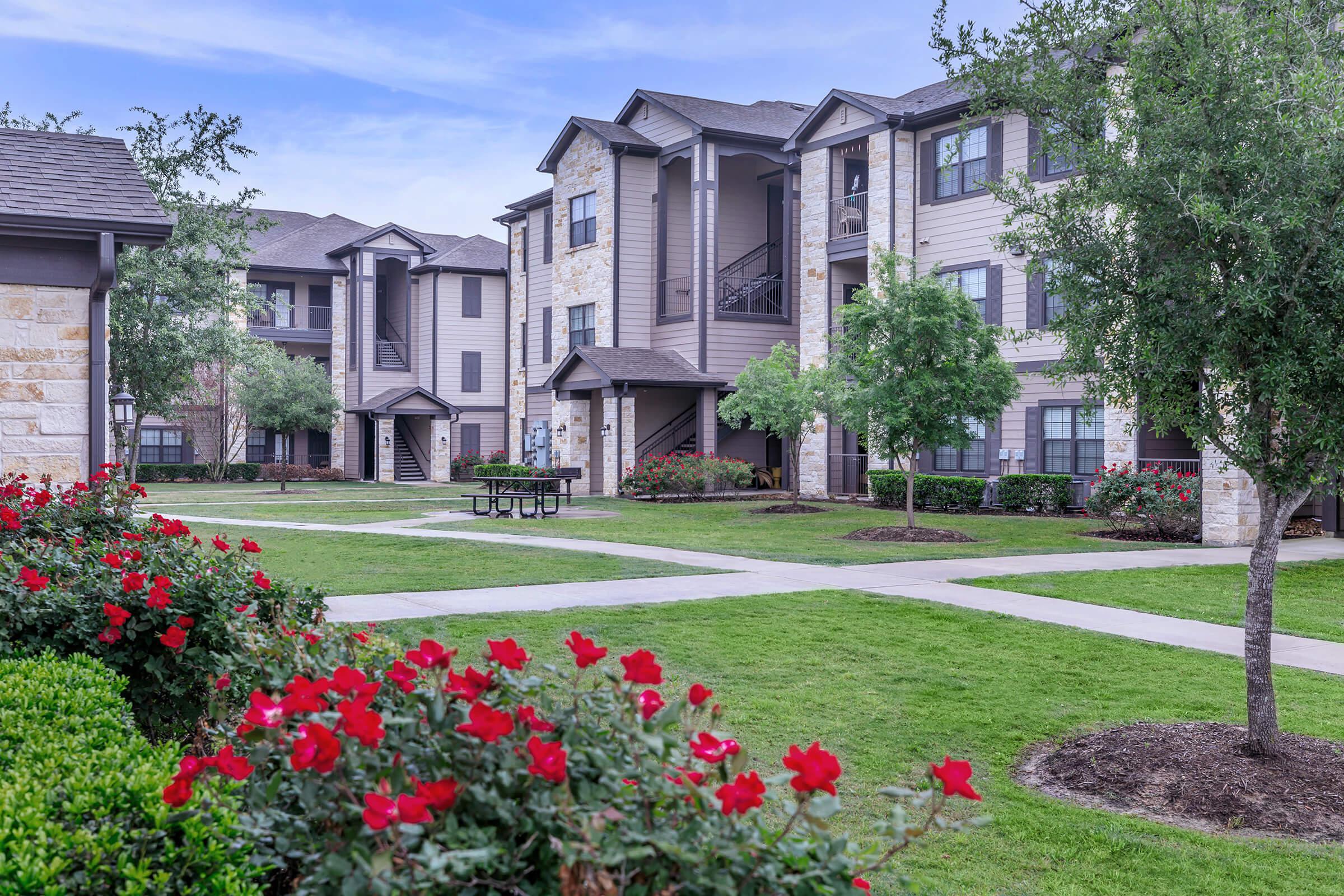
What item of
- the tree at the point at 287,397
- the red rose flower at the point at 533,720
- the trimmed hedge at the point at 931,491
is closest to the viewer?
the red rose flower at the point at 533,720

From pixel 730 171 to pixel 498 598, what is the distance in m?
23.5

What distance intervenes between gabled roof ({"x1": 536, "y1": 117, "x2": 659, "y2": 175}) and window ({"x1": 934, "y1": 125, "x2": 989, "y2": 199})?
9050 mm

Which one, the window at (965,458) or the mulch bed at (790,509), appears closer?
the mulch bed at (790,509)

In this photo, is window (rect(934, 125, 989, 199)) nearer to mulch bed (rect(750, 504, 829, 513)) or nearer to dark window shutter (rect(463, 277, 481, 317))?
mulch bed (rect(750, 504, 829, 513))

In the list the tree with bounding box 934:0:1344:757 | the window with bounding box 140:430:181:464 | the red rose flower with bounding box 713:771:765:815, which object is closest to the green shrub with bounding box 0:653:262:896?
the red rose flower with bounding box 713:771:765:815

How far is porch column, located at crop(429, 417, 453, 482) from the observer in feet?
133

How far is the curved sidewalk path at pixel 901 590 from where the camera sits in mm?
9156

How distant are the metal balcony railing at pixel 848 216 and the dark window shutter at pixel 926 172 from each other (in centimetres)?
203

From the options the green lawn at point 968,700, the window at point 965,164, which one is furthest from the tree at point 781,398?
the green lawn at point 968,700

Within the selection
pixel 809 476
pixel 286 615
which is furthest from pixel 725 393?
pixel 286 615

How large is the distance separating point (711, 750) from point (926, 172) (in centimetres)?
2480

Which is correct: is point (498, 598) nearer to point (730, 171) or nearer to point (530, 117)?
point (730, 171)

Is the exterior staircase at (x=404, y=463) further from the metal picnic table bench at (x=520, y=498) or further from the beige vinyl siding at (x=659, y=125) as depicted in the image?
the metal picnic table bench at (x=520, y=498)

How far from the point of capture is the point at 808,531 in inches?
742
